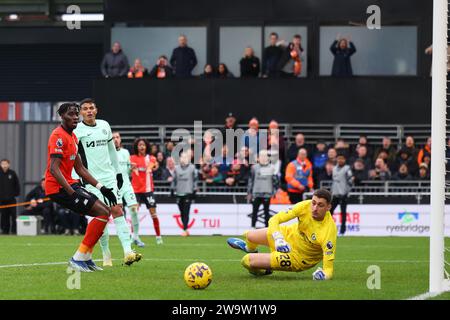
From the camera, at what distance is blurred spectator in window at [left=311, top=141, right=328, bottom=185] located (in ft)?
92.0

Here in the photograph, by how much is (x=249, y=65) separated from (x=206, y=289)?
20.0m

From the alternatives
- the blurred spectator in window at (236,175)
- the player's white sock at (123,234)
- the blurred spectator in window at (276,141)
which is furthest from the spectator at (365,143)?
the player's white sock at (123,234)

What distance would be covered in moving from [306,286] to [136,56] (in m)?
21.3

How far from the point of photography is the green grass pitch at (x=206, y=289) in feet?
34.2

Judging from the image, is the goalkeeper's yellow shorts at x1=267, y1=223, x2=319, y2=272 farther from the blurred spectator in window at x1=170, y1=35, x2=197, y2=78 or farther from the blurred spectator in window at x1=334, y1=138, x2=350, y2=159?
the blurred spectator in window at x1=170, y1=35, x2=197, y2=78

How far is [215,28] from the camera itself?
31.6 m

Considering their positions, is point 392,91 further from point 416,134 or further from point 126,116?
point 126,116

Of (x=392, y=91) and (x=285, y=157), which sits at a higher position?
(x=392, y=91)

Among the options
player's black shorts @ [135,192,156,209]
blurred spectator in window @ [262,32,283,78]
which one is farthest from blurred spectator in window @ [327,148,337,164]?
player's black shorts @ [135,192,156,209]

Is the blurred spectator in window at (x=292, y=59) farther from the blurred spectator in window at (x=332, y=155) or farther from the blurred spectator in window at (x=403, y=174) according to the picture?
the blurred spectator in window at (x=403, y=174)

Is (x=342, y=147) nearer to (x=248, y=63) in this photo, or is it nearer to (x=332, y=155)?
(x=332, y=155)

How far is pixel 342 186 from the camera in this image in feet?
85.9

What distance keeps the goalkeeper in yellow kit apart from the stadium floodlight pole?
143 cm
